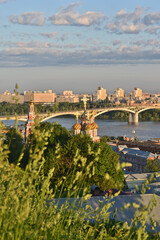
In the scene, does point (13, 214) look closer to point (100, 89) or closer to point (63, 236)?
point (63, 236)

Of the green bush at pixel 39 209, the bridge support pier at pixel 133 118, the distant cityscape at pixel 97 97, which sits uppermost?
the distant cityscape at pixel 97 97

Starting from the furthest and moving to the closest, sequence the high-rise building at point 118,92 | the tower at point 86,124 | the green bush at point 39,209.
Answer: the high-rise building at point 118,92, the tower at point 86,124, the green bush at point 39,209

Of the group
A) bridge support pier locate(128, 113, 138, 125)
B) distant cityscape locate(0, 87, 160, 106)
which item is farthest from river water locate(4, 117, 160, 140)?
distant cityscape locate(0, 87, 160, 106)

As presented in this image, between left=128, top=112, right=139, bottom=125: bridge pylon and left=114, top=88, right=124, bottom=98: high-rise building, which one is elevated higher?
left=114, top=88, right=124, bottom=98: high-rise building

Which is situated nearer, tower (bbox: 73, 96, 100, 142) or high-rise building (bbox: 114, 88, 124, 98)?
tower (bbox: 73, 96, 100, 142)

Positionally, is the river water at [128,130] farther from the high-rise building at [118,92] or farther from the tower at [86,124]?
the high-rise building at [118,92]

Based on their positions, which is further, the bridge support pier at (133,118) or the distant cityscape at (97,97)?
the distant cityscape at (97,97)

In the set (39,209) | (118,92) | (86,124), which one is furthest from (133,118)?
(118,92)

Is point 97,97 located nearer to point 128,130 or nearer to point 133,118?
point 133,118

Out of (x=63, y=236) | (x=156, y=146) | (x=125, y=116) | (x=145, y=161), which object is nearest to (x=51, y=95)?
(x=125, y=116)

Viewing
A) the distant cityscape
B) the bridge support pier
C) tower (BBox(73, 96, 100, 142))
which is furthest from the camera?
the distant cityscape

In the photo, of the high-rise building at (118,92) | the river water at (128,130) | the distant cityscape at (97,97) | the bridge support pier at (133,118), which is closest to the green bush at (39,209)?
the river water at (128,130)

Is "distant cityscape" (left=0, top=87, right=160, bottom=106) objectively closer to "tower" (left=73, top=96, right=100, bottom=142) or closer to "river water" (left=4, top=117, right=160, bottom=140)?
"river water" (left=4, top=117, right=160, bottom=140)

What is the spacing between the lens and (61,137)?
10.6m
